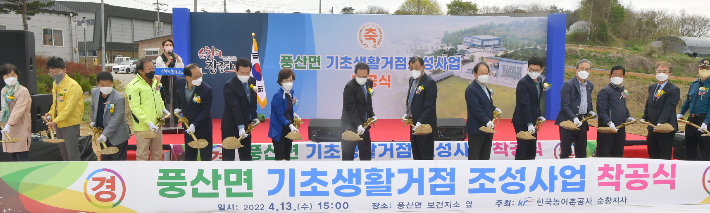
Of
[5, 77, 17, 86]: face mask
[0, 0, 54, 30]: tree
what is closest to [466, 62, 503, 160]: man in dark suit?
[5, 77, 17, 86]: face mask

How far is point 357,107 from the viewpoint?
4875 mm

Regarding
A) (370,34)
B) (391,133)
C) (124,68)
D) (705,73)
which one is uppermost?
(370,34)

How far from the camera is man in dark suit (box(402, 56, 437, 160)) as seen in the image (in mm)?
4762

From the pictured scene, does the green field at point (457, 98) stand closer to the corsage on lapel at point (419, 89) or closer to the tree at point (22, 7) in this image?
the corsage on lapel at point (419, 89)

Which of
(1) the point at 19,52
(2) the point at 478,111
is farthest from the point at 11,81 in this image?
(2) the point at 478,111

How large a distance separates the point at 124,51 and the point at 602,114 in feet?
136

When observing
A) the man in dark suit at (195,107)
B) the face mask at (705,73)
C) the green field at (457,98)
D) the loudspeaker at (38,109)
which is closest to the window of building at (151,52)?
the green field at (457,98)

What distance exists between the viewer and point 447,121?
22.8 ft

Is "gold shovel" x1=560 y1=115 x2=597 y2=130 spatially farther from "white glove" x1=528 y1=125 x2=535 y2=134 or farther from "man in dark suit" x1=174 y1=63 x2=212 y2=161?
"man in dark suit" x1=174 y1=63 x2=212 y2=161

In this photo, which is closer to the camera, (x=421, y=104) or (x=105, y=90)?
(x=105, y=90)

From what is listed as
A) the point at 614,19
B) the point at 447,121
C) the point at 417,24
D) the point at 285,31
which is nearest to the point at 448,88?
the point at 417,24

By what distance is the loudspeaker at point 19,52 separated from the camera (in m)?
5.82

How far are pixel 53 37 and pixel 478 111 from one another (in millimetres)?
30036

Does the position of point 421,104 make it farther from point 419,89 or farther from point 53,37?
point 53,37
